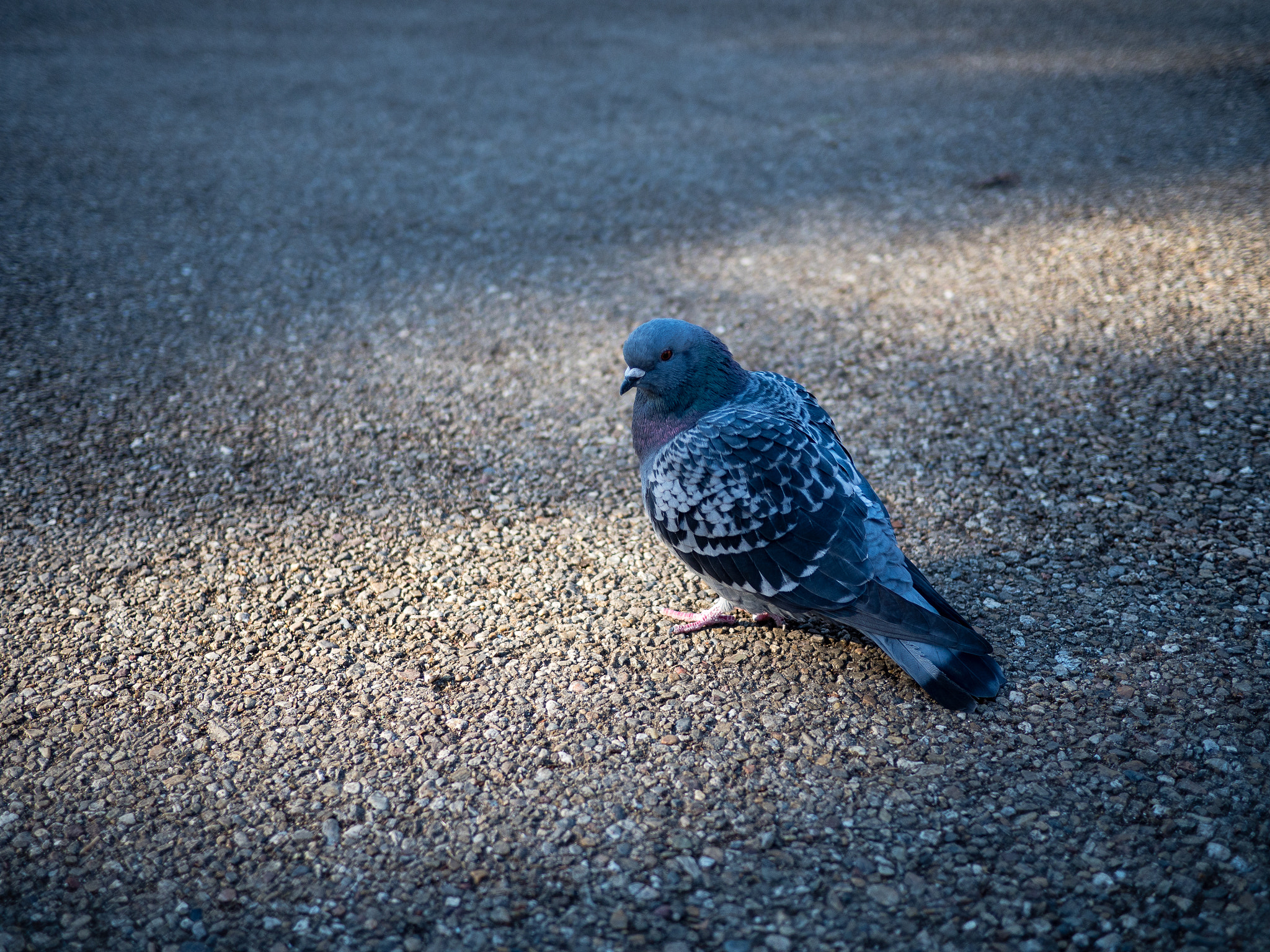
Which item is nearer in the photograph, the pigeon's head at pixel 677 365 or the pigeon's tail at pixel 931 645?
the pigeon's tail at pixel 931 645

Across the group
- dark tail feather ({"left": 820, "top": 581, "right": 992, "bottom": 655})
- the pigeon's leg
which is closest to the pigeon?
dark tail feather ({"left": 820, "top": 581, "right": 992, "bottom": 655})

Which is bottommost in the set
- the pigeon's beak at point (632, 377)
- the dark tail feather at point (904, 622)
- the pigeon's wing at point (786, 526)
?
the dark tail feather at point (904, 622)

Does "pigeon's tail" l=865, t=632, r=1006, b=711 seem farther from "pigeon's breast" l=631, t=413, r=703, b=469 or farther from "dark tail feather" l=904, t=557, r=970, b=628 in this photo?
"pigeon's breast" l=631, t=413, r=703, b=469

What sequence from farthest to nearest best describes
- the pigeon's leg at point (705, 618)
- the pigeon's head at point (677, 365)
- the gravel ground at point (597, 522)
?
the pigeon's leg at point (705, 618) < the pigeon's head at point (677, 365) < the gravel ground at point (597, 522)

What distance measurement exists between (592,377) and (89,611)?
2.39 metres

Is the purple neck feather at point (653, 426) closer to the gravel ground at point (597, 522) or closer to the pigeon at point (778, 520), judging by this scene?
the pigeon at point (778, 520)

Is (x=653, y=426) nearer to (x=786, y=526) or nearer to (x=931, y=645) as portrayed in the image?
(x=786, y=526)

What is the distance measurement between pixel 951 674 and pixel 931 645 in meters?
0.10

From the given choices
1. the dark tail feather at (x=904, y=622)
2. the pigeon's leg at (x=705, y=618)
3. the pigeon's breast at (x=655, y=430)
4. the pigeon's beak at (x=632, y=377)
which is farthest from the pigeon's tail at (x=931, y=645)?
the pigeon's beak at (x=632, y=377)

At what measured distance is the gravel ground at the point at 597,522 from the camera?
222 cm

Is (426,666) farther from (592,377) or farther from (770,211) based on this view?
(770,211)

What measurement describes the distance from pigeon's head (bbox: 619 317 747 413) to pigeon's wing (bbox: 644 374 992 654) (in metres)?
0.15

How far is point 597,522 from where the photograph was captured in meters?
3.56

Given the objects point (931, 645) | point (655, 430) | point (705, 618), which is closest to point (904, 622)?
point (931, 645)
